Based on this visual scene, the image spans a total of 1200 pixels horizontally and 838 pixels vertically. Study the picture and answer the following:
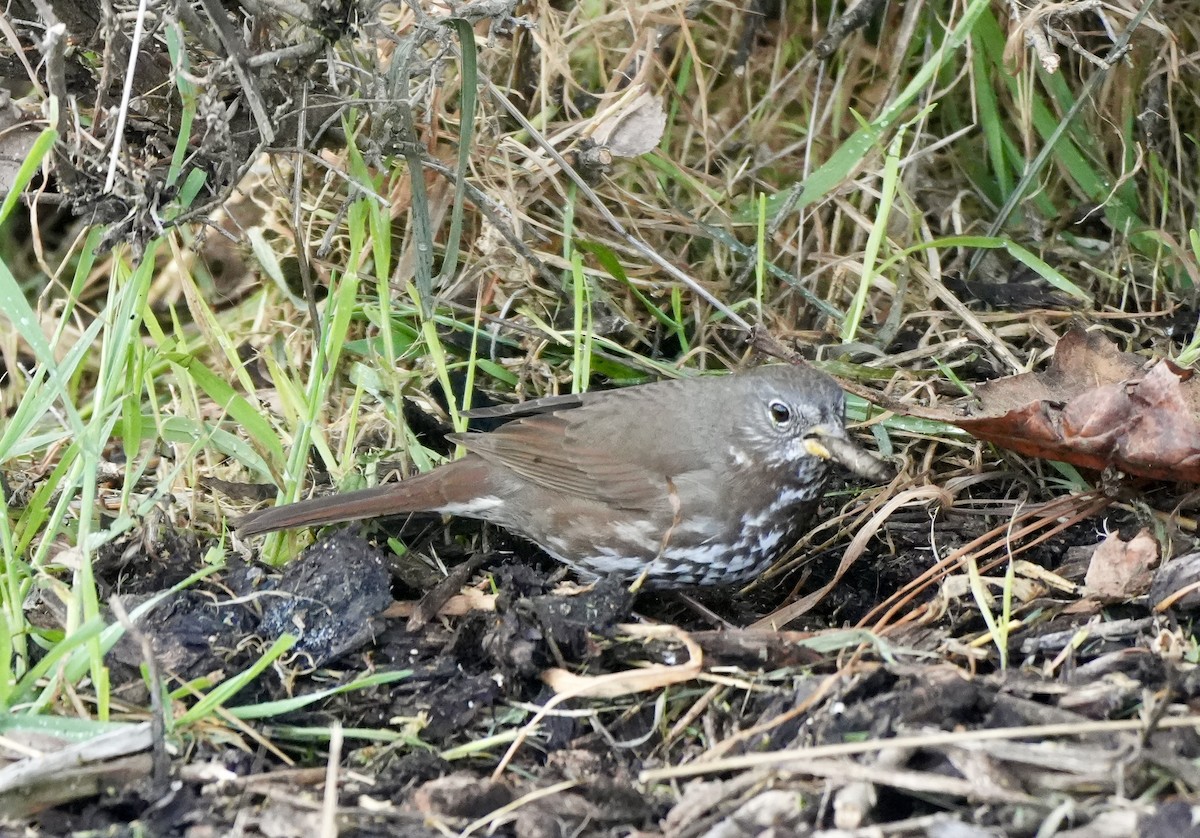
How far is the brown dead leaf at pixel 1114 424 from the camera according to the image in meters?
3.01

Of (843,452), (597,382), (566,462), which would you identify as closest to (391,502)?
(566,462)

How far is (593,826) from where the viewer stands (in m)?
2.31

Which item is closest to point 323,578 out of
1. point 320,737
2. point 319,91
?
point 320,737

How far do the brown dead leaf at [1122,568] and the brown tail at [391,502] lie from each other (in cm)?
167

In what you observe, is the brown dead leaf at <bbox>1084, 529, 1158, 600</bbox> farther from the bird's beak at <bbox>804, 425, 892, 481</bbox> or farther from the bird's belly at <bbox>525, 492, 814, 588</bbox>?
the bird's belly at <bbox>525, 492, 814, 588</bbox>

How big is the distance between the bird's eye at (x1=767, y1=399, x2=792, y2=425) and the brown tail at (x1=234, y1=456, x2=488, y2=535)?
850 mm

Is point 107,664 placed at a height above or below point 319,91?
below

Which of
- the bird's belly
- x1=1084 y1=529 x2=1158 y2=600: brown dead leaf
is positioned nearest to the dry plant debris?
x1=1084 y1=529 x2=1158 y2=600: brown dead leaf

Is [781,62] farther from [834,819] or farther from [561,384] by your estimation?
[834,819]

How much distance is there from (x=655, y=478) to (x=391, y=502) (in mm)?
756

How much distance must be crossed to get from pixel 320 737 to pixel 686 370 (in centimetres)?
189

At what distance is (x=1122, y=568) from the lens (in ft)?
9.46

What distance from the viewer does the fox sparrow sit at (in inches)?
137

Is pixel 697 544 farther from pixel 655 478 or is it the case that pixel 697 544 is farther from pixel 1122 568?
pixel 1122 568
